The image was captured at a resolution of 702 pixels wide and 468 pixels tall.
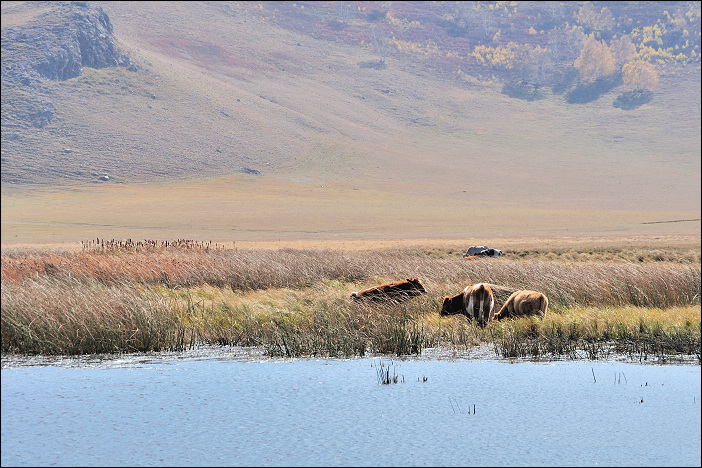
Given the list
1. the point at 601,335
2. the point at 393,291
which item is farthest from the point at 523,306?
the point at 393,291

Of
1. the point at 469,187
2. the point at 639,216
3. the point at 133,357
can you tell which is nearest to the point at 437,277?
the point at 133,357

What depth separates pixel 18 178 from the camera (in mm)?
139250

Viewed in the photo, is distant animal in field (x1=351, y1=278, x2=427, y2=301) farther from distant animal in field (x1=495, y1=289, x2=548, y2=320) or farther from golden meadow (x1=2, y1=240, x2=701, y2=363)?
distant animal in field (x1=495, y1=289, x2=548, y2=320)

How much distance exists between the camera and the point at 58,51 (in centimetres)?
18900

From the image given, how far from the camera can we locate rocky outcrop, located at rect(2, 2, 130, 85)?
185000 millimetres

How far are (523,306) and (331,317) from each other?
3.80 m

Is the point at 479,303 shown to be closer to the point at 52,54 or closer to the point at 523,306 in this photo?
the point at 523,306

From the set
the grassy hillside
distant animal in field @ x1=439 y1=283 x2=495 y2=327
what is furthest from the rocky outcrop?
distant animal in field @ x1=439 y1=283 x2=495 y2=327

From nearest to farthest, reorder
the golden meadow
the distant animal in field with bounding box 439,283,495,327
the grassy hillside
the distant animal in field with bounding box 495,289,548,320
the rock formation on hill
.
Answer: the golden meadow → the distant animal in field with bounding box 439,283,495,327 → the distant animal in field with bounding box 495,289,548,320 → the grassy hillside → the rock formation on hill

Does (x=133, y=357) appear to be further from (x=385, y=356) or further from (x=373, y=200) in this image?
(x=373, y=200)

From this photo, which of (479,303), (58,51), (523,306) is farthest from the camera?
(58,51)

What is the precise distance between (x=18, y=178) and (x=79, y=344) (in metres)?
136

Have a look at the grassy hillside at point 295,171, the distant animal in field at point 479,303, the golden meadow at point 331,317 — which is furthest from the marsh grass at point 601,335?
the grassy hillside at point 295,171

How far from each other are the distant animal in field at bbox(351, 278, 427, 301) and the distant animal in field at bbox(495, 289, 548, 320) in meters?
2.19
